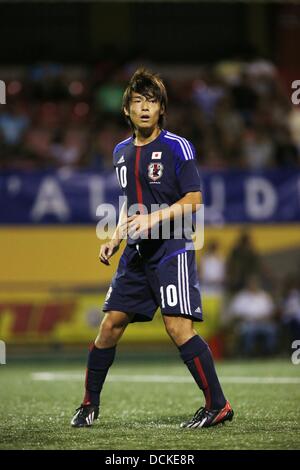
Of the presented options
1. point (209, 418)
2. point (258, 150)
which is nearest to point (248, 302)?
point (258, 150)

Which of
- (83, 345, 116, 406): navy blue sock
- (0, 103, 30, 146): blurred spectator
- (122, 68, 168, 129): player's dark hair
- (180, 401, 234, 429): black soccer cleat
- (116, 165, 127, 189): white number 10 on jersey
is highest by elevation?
(0, 103, 30, 146): blurred spectator

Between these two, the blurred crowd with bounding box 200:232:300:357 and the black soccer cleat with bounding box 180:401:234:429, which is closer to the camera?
the black soccer cleat with bounding box 180:401:234:429

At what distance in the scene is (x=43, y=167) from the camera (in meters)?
15.0

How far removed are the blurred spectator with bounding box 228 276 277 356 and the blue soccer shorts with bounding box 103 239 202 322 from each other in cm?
782

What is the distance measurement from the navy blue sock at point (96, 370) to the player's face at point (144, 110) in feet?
4.67

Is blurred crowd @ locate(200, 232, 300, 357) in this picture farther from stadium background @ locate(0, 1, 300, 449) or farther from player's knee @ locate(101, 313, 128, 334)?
player's knee @ locate(101, 313, 128, 334)

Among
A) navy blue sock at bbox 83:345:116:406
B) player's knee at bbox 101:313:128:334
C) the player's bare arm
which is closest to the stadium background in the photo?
navy blue sock at bbox 83:345:116:406

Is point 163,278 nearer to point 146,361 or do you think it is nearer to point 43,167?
point 146,361

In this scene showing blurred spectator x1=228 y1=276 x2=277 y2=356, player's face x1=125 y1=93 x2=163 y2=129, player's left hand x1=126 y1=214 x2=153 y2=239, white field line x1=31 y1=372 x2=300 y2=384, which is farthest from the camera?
blurred spectator x1=228 y1=276 x2=277 y2=356

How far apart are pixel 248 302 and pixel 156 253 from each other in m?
8.27

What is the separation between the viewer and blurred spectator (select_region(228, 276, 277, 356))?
13.9 m

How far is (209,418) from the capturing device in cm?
605

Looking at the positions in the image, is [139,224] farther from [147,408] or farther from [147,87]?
[147,408]

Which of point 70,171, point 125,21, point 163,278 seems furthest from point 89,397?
point 125,21
